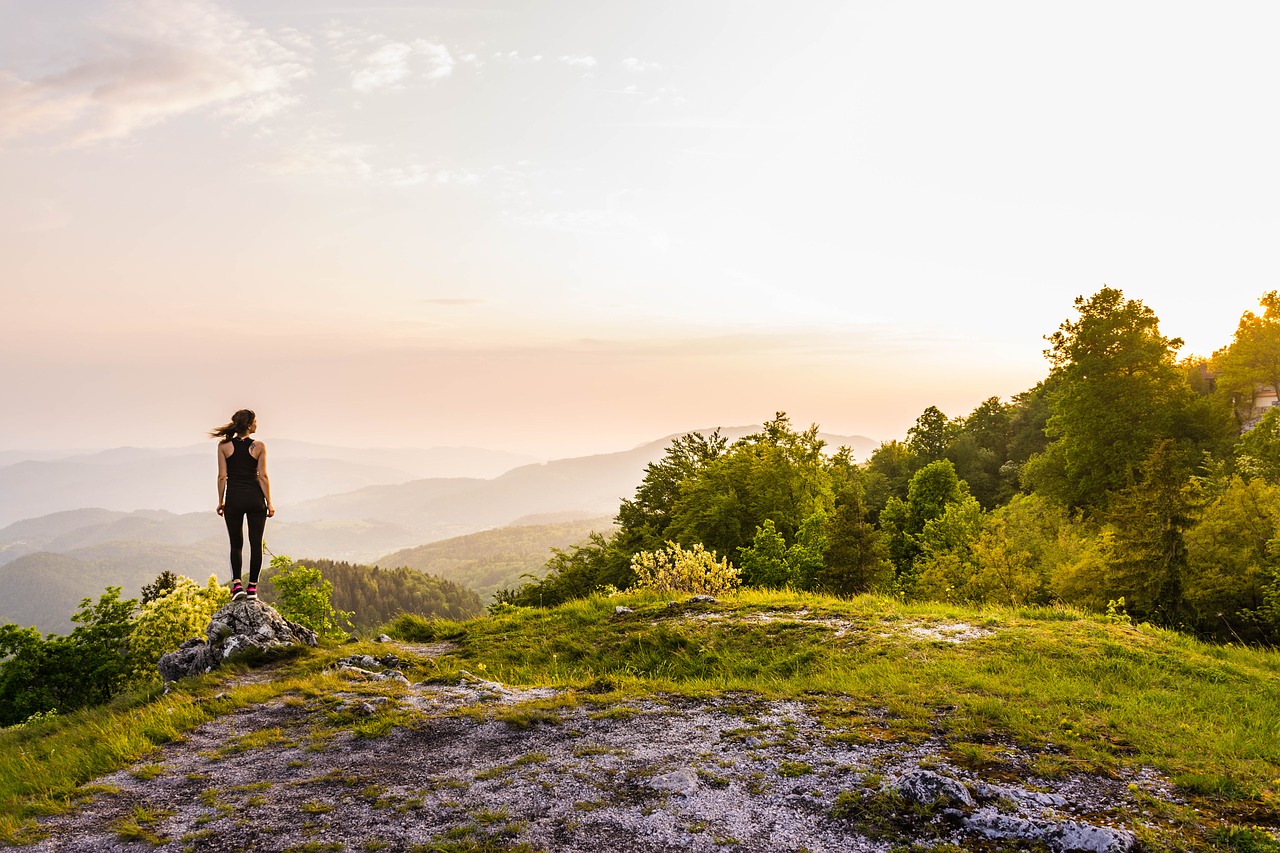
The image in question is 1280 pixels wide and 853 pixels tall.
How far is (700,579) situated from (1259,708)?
51.8 ft

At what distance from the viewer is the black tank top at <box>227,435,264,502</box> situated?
591 inches

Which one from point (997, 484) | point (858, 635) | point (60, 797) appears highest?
point (60, 797)

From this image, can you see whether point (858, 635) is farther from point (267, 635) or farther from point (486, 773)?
point (267, 635)

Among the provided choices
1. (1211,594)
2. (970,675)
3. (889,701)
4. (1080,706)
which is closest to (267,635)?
(889,701)

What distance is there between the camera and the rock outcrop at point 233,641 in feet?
46.4

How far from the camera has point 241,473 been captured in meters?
15.2

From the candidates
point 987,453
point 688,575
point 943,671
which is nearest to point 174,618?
point 688,575

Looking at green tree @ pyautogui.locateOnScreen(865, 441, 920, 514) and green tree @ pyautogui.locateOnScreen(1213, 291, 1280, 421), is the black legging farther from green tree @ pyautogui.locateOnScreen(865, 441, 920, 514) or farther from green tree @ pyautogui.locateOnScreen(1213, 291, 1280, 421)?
green tree @ pyautogui.locateOnScreen(1213, 291, 1280, 421)

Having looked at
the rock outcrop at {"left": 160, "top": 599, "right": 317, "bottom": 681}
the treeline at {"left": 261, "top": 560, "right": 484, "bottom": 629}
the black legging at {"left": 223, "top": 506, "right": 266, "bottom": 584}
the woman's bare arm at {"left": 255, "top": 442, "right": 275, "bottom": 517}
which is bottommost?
the treeline at {"left": 261, "top": 560, "right": 484, "bottom": 629}

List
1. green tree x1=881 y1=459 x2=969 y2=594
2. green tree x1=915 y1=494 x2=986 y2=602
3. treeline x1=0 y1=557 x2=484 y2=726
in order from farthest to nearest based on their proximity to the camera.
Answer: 1. green tree x1=881 y1=459 x2=969 y2=594
2. green tree x1=915 y1=494 x2=986 y2=602
3. treeline x1=0 y1=557 x2=484 y2=726

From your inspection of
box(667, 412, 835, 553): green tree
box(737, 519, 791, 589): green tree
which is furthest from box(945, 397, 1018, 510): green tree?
box(737, 519, 791, 589): green tree

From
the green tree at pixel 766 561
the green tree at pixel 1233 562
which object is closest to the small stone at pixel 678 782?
the green tree at pixel 1233 562

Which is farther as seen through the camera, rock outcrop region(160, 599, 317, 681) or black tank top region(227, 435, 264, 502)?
black tank top region(227, 435, 264, 502)

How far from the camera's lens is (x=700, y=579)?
24156mm
